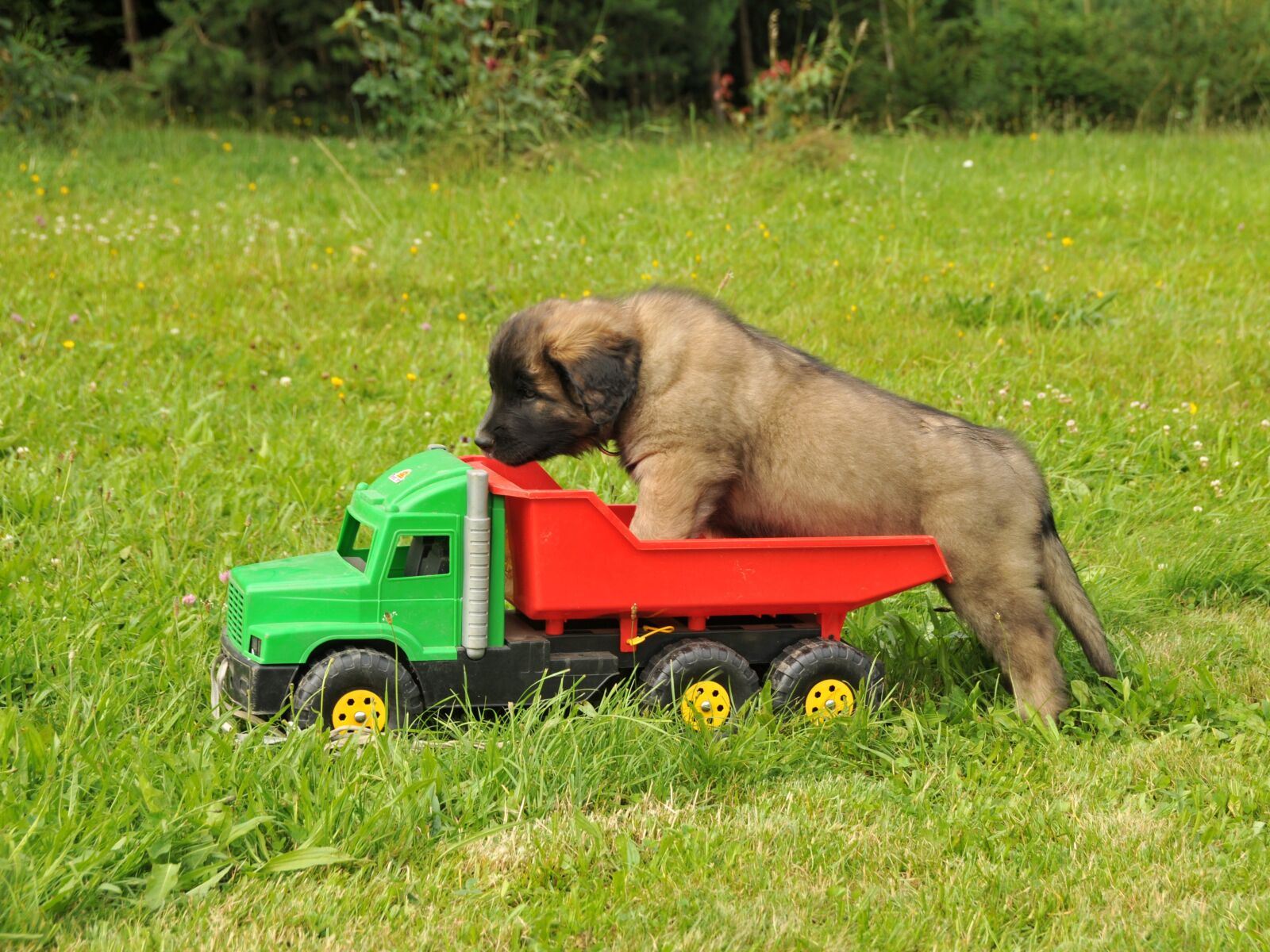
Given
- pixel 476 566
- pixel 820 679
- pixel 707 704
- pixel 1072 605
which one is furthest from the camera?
pixel 1072 605

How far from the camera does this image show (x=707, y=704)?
4.02 m

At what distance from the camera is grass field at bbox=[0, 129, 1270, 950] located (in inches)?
124

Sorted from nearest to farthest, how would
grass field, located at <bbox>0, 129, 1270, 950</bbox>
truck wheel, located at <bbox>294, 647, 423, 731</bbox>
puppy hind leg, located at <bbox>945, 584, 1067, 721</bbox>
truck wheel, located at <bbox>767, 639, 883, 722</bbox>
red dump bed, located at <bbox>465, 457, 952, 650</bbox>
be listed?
1. grass field, located at <bbox>0, 129, 1270, 950</bbox>
2. truck wheel, located at <bbox>294, 647, 423, 731</bbox>
3. red dump bed, located at <bbox>465, 457, 952, 650</bbox>
4. truck wheel, located at <bbox>767, 639, 883, 722</bbox>
5. puppy hind leg, located at <bbox>945, 584, 1067, 721</bbox>

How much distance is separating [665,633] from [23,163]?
30.6 ft

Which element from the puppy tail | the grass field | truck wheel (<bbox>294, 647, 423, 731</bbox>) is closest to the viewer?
the grass field

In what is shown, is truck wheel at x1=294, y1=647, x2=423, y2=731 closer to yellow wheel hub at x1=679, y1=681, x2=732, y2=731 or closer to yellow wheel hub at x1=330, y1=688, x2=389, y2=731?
yellow wheel hub at x1=330, y1=688, x2=389, y2=731

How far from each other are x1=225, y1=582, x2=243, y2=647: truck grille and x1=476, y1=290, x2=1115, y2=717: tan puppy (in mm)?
845

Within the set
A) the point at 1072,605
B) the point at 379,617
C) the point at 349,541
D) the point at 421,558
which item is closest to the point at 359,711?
the point at 379,617

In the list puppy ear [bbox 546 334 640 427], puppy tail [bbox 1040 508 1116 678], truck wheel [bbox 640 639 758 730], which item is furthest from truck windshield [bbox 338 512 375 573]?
puppy tail [bbox 1040 508 1116 678]

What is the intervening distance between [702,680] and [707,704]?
7 cm

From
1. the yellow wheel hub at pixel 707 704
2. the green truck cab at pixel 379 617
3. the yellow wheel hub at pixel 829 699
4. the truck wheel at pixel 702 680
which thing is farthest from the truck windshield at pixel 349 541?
the yellow wheel hub at pixel 829 699

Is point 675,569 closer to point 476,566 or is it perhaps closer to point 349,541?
point 476,566

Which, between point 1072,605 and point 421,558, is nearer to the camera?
point 421,558

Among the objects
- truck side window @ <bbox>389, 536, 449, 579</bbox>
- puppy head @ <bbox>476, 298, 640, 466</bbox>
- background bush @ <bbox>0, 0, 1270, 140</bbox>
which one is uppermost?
puppy head @ <bbox>476, 298, 640, 466</bbox>
